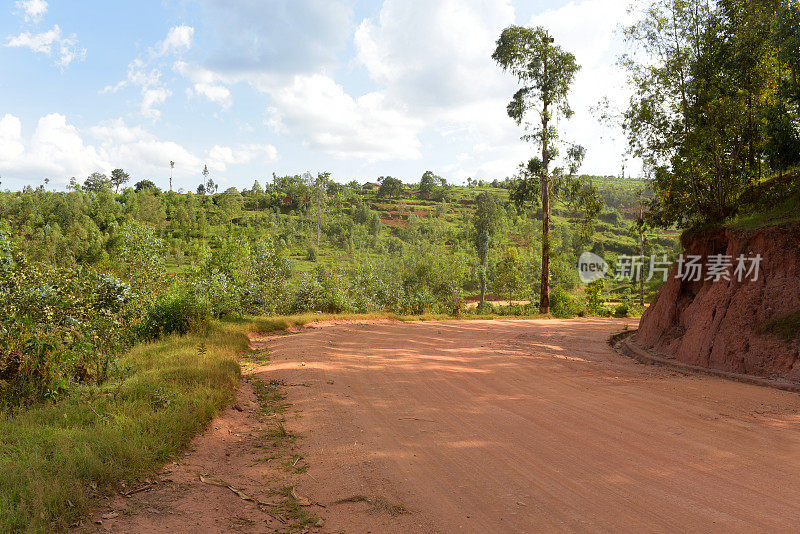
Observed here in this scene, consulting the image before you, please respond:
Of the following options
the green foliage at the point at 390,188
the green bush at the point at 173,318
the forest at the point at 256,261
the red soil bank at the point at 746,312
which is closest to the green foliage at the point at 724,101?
the red soil bank at the point at 746,312

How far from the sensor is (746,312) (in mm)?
8273

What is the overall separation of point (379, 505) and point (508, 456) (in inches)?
57.6

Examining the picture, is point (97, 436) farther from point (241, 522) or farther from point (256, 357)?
point (256, 357)

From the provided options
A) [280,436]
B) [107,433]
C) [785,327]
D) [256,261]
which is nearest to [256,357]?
[280,436]

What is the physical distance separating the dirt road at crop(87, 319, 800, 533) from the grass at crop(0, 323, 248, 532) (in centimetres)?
28

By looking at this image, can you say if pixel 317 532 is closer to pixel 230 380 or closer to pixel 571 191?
pixel 230 380

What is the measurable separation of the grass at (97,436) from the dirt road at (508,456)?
28 cm

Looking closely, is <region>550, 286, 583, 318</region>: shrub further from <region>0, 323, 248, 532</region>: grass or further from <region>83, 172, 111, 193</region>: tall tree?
<region>83, 172, 111, 193</region>: tall tree

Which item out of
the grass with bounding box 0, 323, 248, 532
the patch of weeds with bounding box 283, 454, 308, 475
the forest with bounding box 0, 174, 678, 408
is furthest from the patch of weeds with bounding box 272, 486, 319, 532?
the forest with bounding box 0, 174, 678, 408

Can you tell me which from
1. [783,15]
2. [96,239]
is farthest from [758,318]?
[96,239]

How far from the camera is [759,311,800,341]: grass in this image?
7410 millimetres

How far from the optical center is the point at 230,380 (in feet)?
22.3

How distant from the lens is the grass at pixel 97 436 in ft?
10.5

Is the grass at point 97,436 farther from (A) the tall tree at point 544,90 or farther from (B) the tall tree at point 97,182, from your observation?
(B) the tall tree at point 97,182
